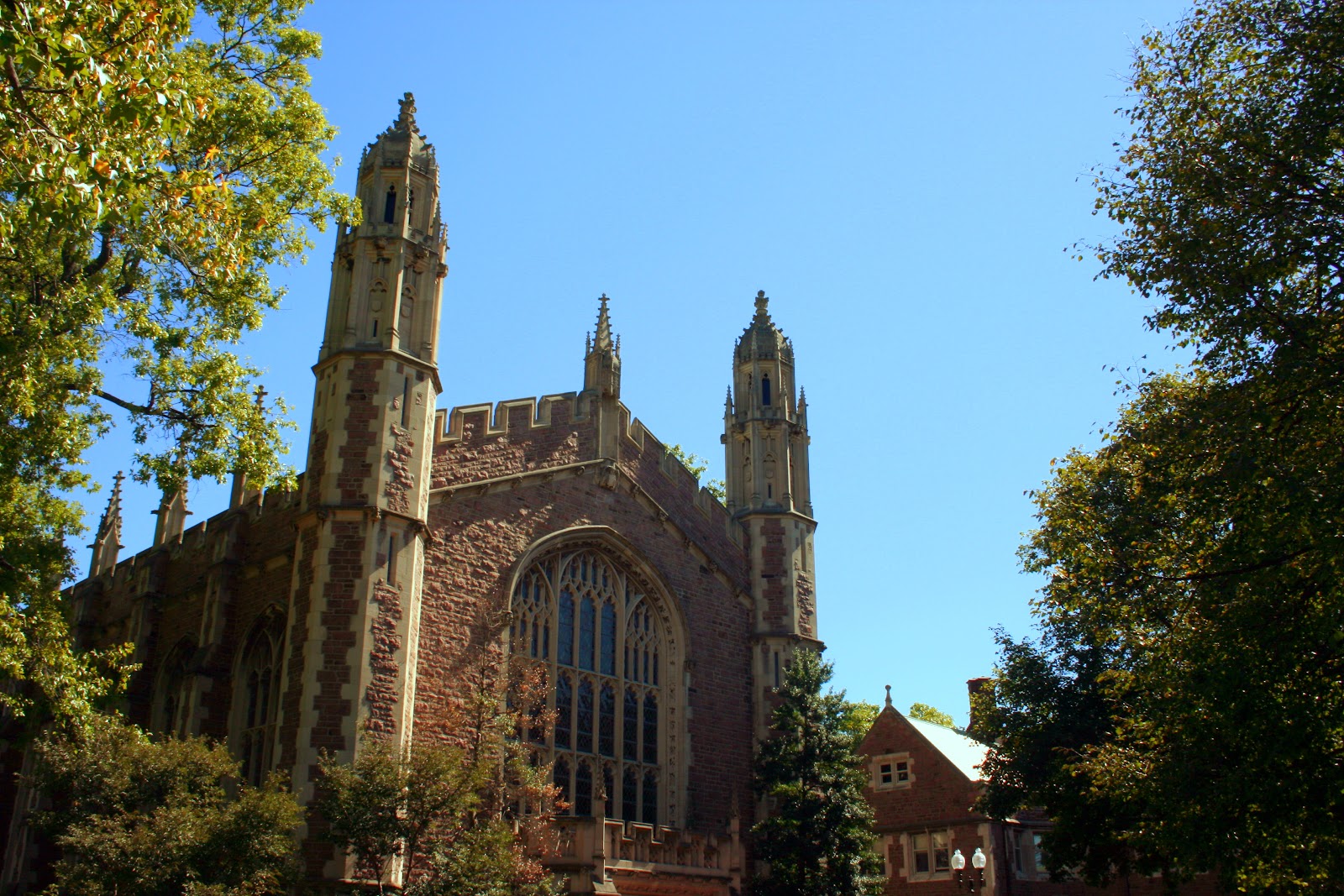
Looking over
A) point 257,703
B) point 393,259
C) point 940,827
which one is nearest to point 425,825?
point 257,703

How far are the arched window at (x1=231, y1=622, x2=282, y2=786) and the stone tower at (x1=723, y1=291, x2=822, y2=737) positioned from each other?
9670 millimetres

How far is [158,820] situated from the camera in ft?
50.2

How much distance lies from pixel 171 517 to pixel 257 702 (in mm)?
9117

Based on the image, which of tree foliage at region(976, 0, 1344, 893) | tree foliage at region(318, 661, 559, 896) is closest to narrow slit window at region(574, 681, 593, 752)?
tree foliage at region(318, 661, 559, 896)

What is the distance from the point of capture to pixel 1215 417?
42.4 ft

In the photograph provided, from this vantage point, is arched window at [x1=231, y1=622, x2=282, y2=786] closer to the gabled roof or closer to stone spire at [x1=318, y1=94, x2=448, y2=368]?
stone spire at [x1=318, y1=94, x2=448, y2=368]

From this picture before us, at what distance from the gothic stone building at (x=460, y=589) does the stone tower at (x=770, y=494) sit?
2.5 inches

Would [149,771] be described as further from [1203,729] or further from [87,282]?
[1203,729]

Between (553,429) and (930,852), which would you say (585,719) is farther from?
(930,852)

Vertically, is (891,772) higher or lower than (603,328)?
lower

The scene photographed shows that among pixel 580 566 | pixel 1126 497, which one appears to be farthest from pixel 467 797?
pixel 1126 497

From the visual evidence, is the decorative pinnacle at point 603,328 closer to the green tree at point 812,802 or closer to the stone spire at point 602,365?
the stone spire at point 602,365

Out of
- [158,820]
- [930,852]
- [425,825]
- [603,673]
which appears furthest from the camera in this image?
[930,852]

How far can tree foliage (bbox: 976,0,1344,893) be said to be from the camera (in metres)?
12.4
